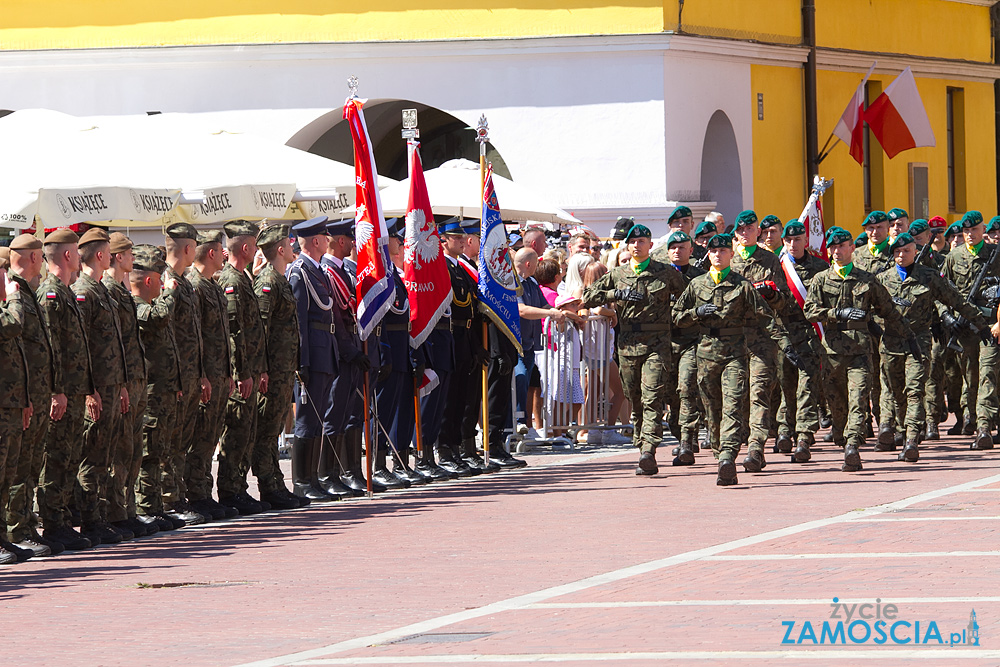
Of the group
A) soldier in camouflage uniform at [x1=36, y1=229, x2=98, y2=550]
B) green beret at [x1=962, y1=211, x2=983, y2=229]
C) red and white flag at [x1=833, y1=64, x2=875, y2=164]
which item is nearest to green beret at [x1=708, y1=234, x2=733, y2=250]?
green beret at [x1=962, y1=211, x2=983, y2=229]

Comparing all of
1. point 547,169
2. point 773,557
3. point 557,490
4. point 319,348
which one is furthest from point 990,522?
point 547,169

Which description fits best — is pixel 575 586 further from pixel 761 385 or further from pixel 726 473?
pixel 761 385

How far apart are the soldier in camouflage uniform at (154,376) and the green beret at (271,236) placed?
1299 millimetres

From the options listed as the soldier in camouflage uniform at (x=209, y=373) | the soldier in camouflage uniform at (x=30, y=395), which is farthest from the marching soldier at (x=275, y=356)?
the soldier in camouflage uniform at (x=30, y=395)

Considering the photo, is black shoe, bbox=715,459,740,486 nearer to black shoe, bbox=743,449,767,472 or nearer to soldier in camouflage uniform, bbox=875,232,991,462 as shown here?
black shoe, bbox=743,449,767,472

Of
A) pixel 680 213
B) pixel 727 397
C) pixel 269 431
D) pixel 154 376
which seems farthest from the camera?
pixel 680 213

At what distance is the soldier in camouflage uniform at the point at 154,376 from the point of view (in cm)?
1338

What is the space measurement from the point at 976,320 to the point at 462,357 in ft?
16.3

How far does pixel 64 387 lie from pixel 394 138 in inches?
810

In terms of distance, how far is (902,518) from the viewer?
41.8ft

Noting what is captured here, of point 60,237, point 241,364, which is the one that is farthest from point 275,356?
point 60,237

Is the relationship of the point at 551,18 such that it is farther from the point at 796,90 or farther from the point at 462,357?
the point at 462,357

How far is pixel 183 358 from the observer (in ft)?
44.4

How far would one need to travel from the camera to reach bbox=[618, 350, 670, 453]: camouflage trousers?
16141mm
